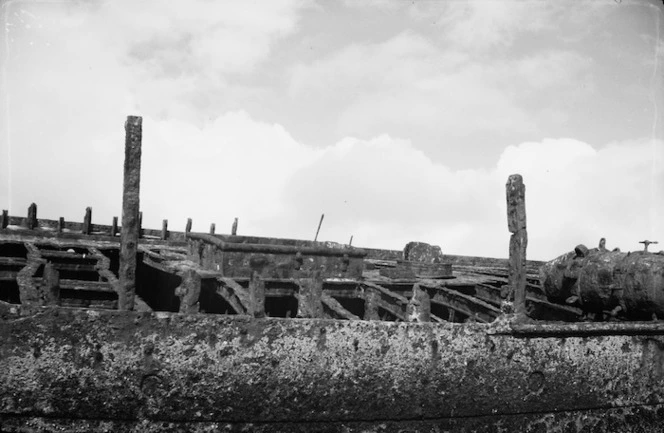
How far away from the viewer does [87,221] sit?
21266 mm

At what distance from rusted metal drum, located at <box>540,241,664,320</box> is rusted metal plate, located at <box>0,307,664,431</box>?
1.11 meters

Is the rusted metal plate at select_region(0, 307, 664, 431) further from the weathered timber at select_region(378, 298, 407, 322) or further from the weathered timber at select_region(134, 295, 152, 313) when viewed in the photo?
the weathered timber at select_region(378, 298, 407, 322)

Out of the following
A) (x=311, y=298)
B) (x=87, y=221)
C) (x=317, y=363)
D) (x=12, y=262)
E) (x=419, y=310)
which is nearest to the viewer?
(x=317, y=363)

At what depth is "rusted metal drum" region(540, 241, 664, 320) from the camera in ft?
23.1

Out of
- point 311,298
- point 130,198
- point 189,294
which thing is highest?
point 130,198

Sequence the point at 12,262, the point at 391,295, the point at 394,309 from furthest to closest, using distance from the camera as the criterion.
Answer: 1. the point at 12,262
2. the point at 391,295
3. the point at 394,309

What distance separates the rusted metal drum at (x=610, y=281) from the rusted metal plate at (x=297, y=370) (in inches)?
43.6

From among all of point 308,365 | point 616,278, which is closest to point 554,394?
point 616,278

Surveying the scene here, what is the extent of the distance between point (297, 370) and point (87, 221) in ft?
61.7

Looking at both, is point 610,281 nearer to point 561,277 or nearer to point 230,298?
point 561,277

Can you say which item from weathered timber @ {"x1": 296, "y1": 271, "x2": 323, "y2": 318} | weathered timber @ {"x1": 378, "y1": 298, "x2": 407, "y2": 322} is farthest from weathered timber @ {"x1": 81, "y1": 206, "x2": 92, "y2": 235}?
weathered timber @ {"x1": 296, "y1": 271, "x2": 323, "y2": 318}

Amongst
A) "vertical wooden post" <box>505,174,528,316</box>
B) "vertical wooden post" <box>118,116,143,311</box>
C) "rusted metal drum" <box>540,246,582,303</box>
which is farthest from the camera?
"rusted metal drum" <box>540,246,582,303</box>

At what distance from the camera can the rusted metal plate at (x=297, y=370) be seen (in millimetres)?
4844

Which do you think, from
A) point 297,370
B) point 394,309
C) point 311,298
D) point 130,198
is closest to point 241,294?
point 311,298
